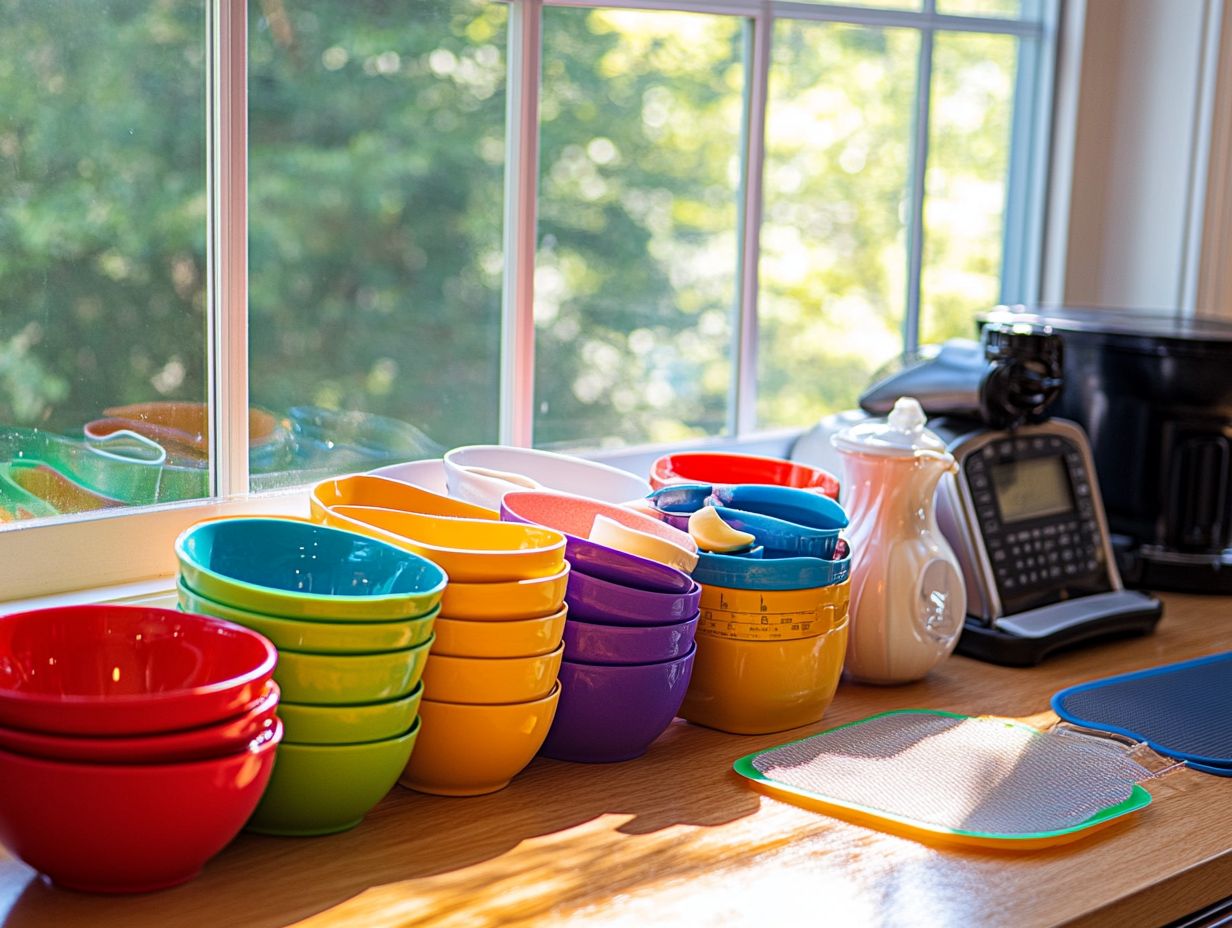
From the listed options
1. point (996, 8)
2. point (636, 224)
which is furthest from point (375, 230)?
point (996, 8)

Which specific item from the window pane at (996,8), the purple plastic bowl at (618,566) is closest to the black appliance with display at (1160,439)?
the window pane at (996,8)

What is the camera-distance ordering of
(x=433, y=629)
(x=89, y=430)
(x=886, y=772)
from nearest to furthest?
(x=433, y=629) < (x=886, y=772) < (x=89, y=430)

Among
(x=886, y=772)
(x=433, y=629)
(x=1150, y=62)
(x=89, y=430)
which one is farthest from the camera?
(x=1150, y=62)

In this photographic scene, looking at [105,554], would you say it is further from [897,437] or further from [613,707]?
[897,437]

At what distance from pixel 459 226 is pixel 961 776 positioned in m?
0.79

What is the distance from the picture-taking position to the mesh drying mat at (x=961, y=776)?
1.03m

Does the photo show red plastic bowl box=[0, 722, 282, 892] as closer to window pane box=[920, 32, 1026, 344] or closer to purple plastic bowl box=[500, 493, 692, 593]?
purple plastic bowl box=[500, 493, 692, 593]

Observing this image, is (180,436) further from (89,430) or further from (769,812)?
(769,812)

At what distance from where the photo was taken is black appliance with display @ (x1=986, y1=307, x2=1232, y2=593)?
5.51ft

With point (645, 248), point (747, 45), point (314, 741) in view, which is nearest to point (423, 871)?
point (314, 741)

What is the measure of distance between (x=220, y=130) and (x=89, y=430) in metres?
0.29

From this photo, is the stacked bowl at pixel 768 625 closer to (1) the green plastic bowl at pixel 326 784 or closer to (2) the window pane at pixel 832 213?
(1) the green plastic bowl at pixel 326 784

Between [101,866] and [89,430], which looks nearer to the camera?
[101,866]

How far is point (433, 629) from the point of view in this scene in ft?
3.24
